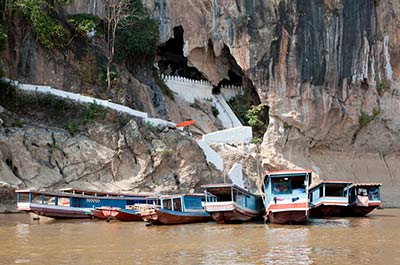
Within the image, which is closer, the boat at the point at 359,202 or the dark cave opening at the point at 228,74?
the boat at the point at 359,202

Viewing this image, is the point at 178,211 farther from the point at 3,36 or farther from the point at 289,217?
the point at 3,36

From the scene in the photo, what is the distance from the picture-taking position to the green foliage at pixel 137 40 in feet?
108

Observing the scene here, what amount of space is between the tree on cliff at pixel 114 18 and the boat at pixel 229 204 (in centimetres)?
1062

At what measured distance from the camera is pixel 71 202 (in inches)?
942

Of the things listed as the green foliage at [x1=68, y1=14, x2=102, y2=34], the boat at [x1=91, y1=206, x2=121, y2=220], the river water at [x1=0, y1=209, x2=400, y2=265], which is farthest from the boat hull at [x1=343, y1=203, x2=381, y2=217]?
the green foliage at [x1=68, y1=14, x2=102, y2=34]

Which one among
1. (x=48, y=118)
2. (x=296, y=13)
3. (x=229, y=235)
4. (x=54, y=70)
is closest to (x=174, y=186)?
(x=48, y=118)

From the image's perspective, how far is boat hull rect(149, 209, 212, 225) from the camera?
838 inches

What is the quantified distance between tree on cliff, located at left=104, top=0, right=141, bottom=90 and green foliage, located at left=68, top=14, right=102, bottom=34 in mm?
639

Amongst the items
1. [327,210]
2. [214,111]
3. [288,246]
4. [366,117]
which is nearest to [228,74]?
[214,111]

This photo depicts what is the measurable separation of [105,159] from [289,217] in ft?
32.3

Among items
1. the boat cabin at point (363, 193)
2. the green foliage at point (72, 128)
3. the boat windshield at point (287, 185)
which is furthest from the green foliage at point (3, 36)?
the boat cabin at point (363, 193)

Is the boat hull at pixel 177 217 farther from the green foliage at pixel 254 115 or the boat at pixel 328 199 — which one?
the green foliage at pixel 254 115

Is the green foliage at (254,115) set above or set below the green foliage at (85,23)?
below

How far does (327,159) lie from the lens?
3847cm
